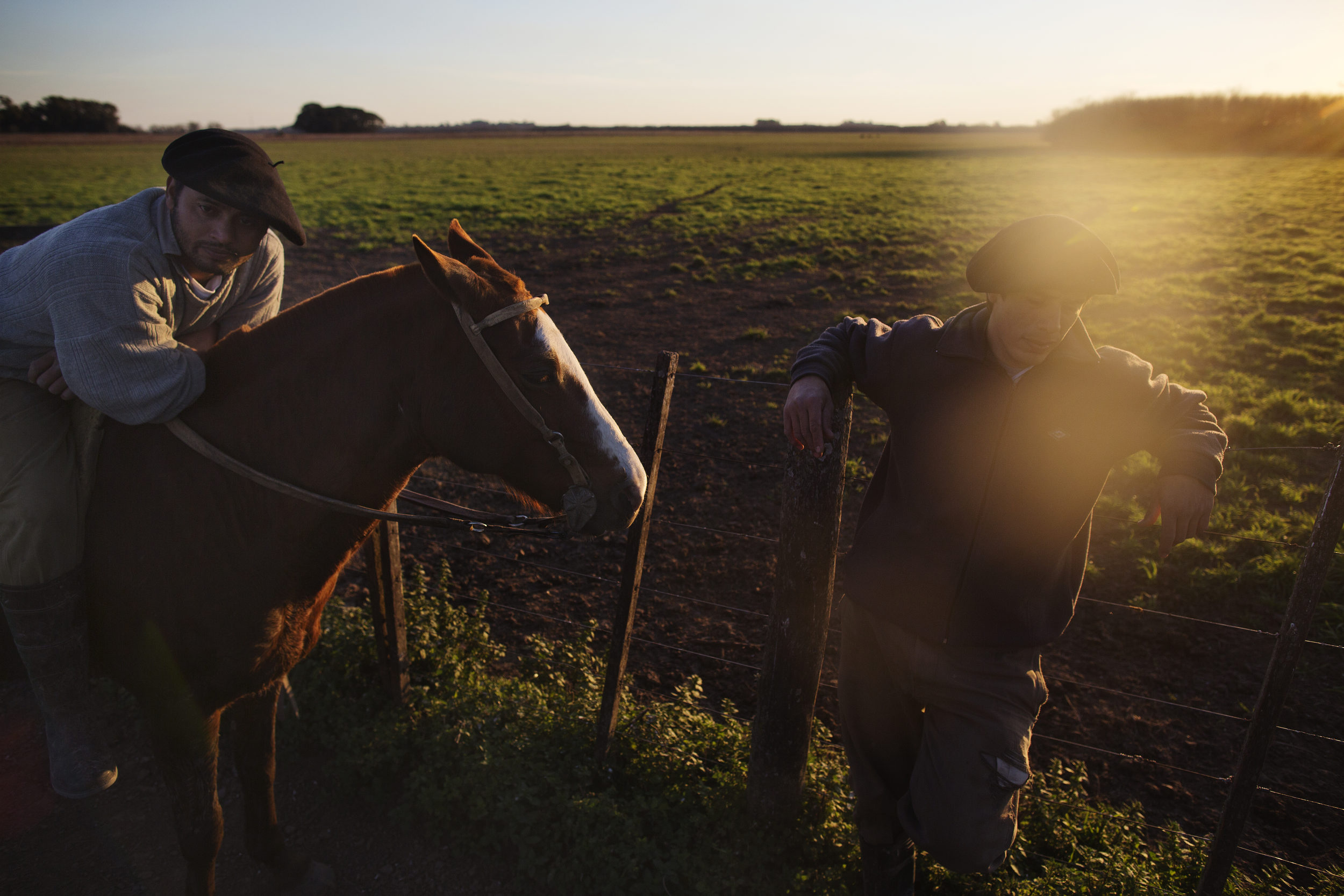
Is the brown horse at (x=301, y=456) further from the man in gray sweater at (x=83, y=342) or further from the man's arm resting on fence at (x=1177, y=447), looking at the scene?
the man's arm resting on fence at (x=1177, y=447)

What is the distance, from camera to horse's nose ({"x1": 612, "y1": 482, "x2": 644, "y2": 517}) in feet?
7.65

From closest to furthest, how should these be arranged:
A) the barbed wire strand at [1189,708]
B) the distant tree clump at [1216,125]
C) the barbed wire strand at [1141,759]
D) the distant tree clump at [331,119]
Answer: the barbed wire strand at [1189,708], the barbed wire strand at [1141,759], the distant tree clump at [1216,125], the distant tree clump at [331,119]

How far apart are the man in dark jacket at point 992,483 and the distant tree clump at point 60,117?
10485 cm

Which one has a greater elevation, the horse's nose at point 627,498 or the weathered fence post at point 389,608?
the horse's nose at point 627,498

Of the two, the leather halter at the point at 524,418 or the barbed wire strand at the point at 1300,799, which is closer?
the leather halter at the point at 524,418

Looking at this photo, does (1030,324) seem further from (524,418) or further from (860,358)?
(524,418)

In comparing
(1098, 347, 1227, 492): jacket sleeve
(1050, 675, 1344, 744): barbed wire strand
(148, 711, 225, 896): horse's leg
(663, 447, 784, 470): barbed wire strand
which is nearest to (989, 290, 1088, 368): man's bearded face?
(1098, 347, 1227, 492): jacket sleeve

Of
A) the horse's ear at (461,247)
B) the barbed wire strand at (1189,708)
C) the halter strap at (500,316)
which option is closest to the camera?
the halter strap at (500,316)

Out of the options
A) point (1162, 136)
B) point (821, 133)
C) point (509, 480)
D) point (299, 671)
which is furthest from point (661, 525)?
point (821, 133)

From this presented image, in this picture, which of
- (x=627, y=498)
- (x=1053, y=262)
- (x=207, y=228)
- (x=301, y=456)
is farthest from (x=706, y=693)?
(x=207, y=228)

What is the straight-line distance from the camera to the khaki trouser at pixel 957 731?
2070mm

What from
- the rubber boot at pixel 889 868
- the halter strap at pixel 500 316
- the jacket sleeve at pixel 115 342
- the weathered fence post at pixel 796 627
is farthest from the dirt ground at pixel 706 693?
the jacket sleeve at pixel 115 342

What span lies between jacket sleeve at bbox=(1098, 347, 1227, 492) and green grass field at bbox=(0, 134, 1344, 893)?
5.83 feet

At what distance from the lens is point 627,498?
2.34 m
